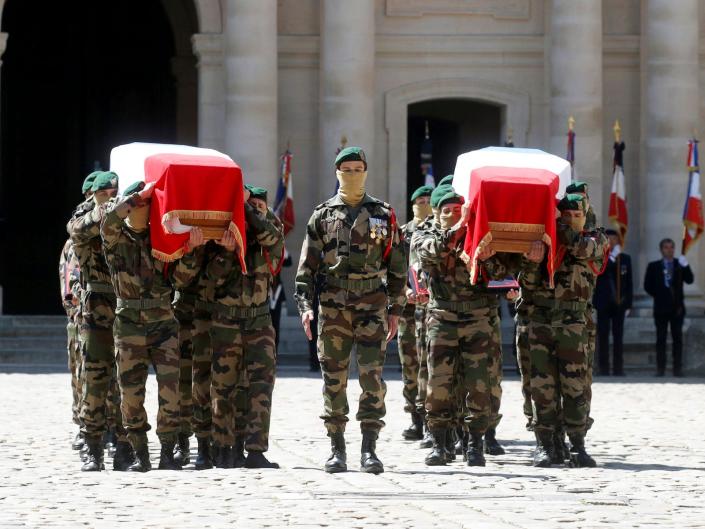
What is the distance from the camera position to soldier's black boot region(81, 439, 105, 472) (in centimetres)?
1148

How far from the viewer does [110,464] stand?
39.3 feet

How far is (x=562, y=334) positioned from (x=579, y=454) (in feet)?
2.45

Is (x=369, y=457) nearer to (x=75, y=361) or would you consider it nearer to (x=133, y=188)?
(x=133, y=188)

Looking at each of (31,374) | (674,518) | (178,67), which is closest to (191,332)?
(674,518)

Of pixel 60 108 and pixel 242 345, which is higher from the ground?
pixel 60 108

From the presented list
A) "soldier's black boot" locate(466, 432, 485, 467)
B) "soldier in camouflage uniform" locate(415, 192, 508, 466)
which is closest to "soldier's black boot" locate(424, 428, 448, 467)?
"soldier in camouflage uniform" locate(415, 192, 508, 466)

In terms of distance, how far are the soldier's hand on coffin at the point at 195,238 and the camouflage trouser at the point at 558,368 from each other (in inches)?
89.7

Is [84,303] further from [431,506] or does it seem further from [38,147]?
[38,147]

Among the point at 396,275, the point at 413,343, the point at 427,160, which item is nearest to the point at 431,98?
the point at 427,160

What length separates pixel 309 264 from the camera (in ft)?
37.9

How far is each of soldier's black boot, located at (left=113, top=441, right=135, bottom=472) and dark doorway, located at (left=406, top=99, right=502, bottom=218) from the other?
15452 millimetres

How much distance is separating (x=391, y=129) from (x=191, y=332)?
1402cm

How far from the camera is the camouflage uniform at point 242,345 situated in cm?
1159

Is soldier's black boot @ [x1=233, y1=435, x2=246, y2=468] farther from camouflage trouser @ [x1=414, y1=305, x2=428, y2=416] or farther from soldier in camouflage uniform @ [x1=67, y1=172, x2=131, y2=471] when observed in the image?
camouflage trouser @ [x1=414, y1=305, x2=428, y2=416]
